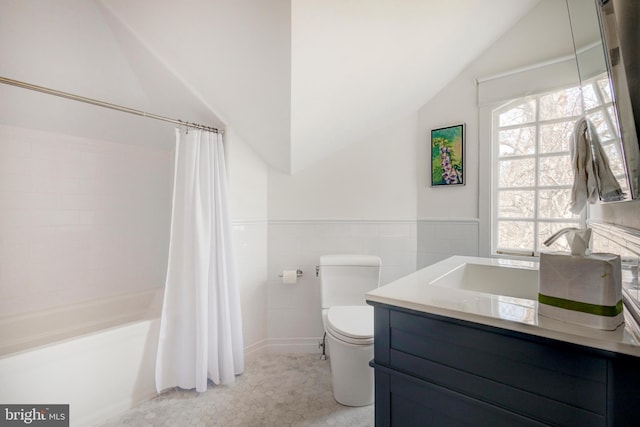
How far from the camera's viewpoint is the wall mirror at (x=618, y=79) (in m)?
0.75

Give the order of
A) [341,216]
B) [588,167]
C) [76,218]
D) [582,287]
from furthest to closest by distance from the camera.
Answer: [341,216]
[76,218]
[588,167]
[582,287]

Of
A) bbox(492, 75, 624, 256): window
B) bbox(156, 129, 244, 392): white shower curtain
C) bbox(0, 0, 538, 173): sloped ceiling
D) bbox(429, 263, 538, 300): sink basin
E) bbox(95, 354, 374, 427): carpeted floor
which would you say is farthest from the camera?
bbox(492, 75, 624, 256): window

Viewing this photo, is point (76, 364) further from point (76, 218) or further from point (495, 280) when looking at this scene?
point (495, 280)

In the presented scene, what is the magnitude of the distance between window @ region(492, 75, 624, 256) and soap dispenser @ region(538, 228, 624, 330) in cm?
151

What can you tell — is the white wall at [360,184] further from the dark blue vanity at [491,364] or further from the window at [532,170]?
the dark blue vanity at [491,364]

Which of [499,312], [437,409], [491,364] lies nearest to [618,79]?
[499,312]

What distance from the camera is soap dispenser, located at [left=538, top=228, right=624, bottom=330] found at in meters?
0.71

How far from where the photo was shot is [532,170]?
2115mm

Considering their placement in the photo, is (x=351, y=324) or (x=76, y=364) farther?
(x=351, y=324)

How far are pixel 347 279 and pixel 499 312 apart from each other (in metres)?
1.40

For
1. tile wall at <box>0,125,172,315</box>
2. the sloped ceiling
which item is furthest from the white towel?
tile wall at <box>0,125,172,315</box>

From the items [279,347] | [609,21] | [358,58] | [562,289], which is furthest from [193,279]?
[609,21]

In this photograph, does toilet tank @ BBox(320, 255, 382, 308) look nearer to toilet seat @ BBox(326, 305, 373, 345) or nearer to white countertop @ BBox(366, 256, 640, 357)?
toilet seat @ BBox(326, 305, 373, 345)

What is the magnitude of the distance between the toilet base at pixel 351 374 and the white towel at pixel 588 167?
1351 mm
